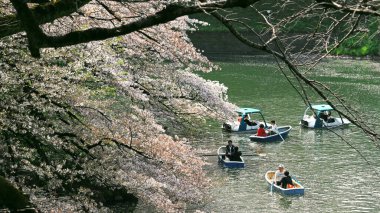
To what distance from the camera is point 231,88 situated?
1592 inches

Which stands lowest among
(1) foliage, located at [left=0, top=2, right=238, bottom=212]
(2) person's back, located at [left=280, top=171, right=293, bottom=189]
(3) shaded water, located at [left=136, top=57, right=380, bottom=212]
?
(3) shaded water, located at [left=136, top=57, right=380, bottom=212]

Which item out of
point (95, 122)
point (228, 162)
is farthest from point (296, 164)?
point (95, 122)

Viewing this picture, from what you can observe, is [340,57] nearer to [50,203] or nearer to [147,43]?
[147,43]

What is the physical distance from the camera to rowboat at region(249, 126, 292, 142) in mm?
28234

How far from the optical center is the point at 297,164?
2425 cm

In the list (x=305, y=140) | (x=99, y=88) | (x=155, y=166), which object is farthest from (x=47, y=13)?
(x=305, y=140)

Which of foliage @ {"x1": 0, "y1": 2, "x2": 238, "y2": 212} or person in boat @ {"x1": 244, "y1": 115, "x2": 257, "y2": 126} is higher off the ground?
foliage @ {"x1": 0, "y1": 2, "x2": 238, "y2": 212}

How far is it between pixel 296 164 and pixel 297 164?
0.04m

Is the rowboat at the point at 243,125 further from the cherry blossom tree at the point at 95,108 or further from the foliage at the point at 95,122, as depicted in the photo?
the foliage at the point at 95,122

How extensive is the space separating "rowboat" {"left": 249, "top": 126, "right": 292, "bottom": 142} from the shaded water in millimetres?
314

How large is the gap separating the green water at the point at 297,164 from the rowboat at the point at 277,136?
0.38 meters

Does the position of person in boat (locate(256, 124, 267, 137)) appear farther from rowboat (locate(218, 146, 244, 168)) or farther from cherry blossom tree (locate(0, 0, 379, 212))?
cherry blossom tree (locate(0, 0, 379, 212))

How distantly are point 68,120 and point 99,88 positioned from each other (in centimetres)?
142

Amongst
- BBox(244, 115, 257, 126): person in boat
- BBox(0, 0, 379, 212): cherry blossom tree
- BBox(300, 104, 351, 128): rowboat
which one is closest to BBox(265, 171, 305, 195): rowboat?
BBox(0, 0, 379, 212): cherry blossom tree
